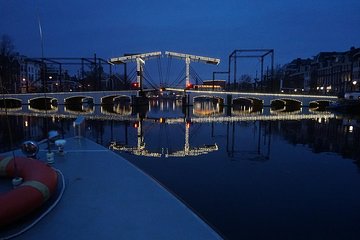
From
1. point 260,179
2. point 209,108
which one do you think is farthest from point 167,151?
point 209,108

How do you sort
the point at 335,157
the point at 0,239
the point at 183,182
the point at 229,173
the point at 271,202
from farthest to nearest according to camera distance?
the point at 335,157 < the point at 229,173 < the point at 183,182 < the point at 271,202 < the point at 0,239

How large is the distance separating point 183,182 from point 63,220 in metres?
4.53

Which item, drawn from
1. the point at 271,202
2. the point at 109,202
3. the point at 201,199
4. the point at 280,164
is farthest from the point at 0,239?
the point at 280,164

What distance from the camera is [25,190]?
118 inches

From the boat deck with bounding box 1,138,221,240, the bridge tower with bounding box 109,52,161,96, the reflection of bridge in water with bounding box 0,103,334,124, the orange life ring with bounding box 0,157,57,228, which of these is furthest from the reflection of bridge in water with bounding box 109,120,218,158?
the bridge tower with bounding box 109,52,161,96

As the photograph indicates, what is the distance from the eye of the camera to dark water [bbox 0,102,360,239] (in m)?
5.16

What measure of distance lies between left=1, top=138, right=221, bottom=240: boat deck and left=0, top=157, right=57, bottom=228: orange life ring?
234 mm

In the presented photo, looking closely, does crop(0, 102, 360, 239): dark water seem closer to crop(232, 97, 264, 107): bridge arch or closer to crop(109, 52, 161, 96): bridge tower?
crop(109, 52, 161, 96): bridge tower

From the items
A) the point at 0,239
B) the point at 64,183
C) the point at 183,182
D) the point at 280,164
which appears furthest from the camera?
the point at 280,164

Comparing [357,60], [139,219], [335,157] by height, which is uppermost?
[357,60]

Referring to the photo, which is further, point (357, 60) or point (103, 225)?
point (357, 60)

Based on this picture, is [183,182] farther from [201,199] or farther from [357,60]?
[357,60]

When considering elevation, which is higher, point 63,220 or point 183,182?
point 63,220

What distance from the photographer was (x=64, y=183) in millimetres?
4414
